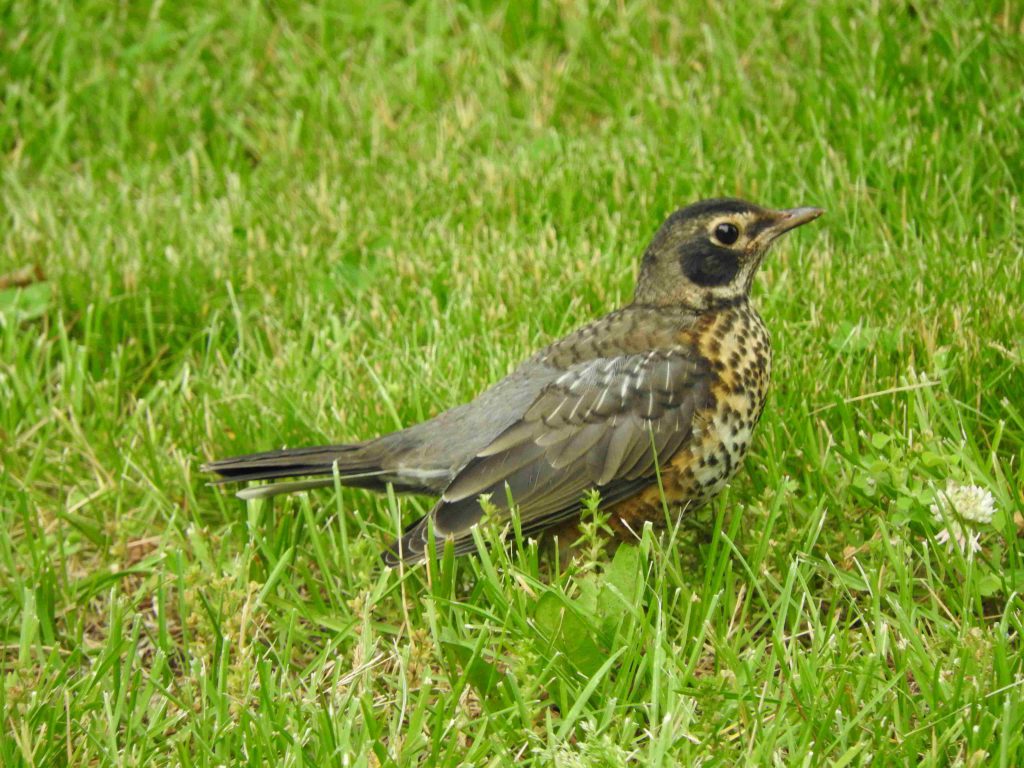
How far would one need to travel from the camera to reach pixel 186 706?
10.6 ft

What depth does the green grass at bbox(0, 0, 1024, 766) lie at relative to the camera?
3113mm

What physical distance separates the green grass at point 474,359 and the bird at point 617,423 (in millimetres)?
Result: 139

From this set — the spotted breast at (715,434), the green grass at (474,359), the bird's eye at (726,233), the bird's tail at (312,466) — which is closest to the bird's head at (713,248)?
the bird's eye at (726,233)

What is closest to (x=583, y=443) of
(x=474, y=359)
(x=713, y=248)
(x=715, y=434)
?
(x=715, y=434)

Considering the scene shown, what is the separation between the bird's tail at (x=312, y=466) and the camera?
3910mm

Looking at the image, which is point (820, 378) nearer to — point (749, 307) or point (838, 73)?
point (749, 307)

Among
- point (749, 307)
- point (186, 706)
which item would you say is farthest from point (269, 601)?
point (749, 307)

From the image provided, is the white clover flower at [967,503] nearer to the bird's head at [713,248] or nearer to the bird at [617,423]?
the bird at [617,423]

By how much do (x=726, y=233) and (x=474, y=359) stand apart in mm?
930

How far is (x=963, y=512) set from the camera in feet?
10.9

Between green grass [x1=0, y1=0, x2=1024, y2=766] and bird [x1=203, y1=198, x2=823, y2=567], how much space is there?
0.14 m

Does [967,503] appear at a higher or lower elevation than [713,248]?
lower

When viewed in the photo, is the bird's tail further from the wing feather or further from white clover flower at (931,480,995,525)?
white clover flower at (931,480,995,525)

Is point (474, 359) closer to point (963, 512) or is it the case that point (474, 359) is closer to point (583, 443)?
point (583, 443)
